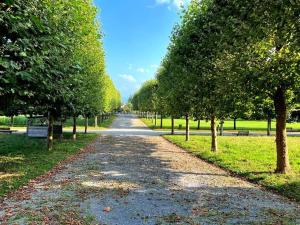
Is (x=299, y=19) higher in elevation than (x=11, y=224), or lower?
higher

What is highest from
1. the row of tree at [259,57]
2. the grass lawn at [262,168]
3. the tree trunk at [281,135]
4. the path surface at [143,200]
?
the row of tree at [259,57]

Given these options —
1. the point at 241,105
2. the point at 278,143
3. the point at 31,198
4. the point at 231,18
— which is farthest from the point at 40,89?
the point at 278,143

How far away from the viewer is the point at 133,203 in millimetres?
9742

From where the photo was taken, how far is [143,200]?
33.2 ft

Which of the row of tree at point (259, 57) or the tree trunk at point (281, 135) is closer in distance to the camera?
the row of tree at point (259, 57)

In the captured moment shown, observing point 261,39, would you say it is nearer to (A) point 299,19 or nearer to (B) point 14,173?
(A) point 299,19

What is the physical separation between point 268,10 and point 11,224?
8.77m

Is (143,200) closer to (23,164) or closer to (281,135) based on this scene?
(281,135)

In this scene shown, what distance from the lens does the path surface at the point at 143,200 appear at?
8.38 m

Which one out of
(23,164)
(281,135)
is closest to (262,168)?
(281,135)

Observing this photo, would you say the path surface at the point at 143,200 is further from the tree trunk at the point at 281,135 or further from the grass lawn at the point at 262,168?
the tree trunk at the point at 281,135

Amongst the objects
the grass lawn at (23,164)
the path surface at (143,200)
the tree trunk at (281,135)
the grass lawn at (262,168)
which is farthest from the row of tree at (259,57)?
the grass lawn at (23,164)

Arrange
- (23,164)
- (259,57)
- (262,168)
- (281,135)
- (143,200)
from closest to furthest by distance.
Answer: (143,200) < (259,57) < (281,135) < (262,168) < (23,164)

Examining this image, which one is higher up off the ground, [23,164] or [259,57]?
[259,57]
